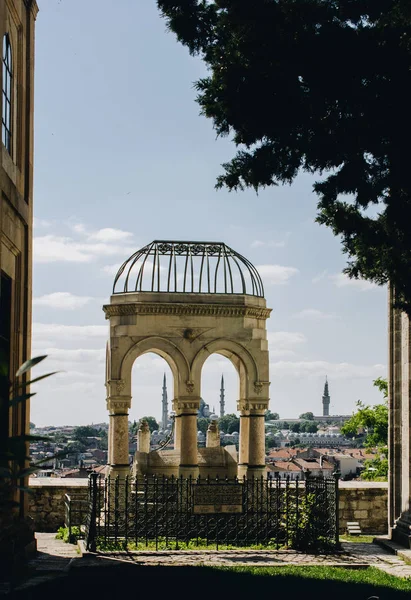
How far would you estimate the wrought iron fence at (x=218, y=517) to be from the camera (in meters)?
16.2

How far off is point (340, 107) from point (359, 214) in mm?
1696

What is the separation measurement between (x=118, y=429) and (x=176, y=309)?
2.61 m

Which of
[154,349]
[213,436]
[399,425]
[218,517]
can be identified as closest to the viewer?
[218,517]

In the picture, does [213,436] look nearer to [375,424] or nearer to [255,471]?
[255,471]

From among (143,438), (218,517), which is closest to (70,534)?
(218,517)

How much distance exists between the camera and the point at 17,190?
14.1m

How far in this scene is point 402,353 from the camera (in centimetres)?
1730

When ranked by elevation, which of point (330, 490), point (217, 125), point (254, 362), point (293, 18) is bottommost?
point (330, 490)

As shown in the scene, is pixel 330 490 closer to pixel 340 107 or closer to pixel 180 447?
pixel 180 447

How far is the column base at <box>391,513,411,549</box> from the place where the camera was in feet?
53.7

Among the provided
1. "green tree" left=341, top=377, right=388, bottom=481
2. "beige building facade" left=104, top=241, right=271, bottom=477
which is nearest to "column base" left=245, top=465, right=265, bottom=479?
"beige building facade" left=104, top=241, right=271, bottom=477

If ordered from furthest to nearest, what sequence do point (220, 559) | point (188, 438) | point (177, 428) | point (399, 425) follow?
1. point (177, 428)
2. point (188, 438)
3. point (399, 425)
4. point (220, 559)

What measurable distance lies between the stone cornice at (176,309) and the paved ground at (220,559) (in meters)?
4.87

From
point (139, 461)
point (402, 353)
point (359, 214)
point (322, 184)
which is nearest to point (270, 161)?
point (322, 184)
